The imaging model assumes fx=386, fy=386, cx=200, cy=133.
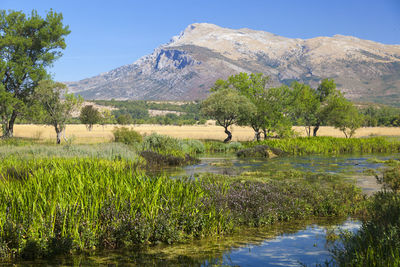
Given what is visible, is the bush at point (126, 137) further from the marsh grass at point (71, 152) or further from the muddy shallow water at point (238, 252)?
the muddy shallow water at point (238, 252)

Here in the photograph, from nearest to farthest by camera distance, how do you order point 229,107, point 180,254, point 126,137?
point 180,254
point 126,137
point 229,107

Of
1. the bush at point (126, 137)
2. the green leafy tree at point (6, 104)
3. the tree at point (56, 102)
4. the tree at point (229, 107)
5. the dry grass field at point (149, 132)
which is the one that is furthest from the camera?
the dry grass field at point (149, 132)

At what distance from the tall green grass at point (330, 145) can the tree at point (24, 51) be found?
2472 cm

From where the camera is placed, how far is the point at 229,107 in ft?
161

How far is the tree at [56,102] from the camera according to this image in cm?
3734

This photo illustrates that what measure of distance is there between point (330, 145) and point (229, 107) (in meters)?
13.5

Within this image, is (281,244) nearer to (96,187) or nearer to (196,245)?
(196,245)

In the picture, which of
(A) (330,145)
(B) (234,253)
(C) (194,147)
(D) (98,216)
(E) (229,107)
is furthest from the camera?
(E) (229,107)

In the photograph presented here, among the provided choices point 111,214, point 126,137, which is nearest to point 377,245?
point 111,214

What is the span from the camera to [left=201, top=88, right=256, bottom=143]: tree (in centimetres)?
4900

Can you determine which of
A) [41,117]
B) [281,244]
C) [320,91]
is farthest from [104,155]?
[320,91]

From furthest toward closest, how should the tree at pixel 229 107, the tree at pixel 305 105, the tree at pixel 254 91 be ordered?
the tree at pixel 305 105 → the tree at pixel 254 91 → the tree at pixel 229 107

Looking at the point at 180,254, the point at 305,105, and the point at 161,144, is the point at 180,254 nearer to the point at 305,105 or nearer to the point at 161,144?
the point at 161,144

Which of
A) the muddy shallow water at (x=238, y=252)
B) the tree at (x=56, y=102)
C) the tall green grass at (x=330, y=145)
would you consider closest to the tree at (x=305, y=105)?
the tall green grass at (x=330, y=145)
